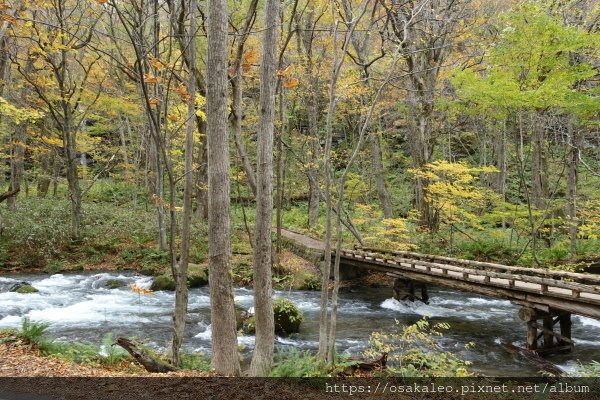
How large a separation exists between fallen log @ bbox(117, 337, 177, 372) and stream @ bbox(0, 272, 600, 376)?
3.23 meters

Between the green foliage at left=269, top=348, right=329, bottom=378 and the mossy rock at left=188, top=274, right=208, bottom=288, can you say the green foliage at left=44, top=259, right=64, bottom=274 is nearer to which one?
the mossy rock at left=188, top=274, right=208, bottom=288

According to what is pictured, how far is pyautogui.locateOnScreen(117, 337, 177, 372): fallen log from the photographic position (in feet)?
22.0

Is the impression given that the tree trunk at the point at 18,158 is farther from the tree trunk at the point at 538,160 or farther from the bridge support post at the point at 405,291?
the tree trunk at the point at 538,160

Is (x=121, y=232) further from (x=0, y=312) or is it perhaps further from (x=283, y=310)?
(x=283, y=310)

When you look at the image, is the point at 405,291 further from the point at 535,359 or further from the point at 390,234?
the point at 535,359

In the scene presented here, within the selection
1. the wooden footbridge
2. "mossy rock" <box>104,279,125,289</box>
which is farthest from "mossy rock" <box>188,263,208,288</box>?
the wooden footbridge

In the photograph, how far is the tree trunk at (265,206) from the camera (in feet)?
21.8

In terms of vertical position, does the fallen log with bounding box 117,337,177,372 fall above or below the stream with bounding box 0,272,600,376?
above

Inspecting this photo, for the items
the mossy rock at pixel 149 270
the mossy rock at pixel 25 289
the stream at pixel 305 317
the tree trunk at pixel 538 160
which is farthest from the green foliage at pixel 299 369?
the tree trunk at pixel 538 160

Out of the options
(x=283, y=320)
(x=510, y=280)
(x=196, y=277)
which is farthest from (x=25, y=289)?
(x=510, y=280)

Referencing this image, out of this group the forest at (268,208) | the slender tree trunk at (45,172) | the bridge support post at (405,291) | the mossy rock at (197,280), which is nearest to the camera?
the forest at (268,208)

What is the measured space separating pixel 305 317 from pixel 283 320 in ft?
6.95

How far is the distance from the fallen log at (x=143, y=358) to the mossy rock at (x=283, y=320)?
464cm

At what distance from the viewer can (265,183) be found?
21.9ft
